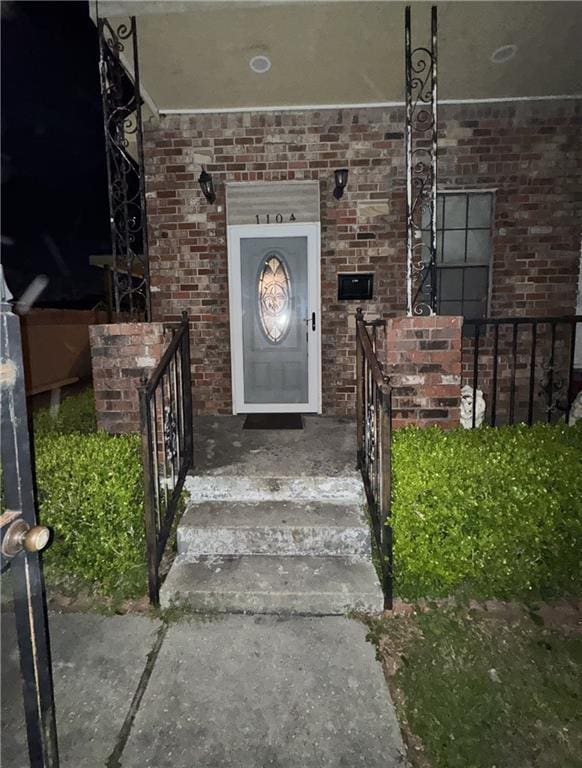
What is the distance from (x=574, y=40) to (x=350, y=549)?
433cm

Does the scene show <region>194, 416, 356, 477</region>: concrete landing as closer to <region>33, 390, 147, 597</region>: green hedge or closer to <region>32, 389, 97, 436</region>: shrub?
<region>33, 390, 147, 597</region>: green hedge

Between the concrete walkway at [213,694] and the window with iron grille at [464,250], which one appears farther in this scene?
the window with iron grille at [464,250]

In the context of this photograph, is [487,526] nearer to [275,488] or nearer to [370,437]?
[370,437]

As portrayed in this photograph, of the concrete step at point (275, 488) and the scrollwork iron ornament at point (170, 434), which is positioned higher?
the scrollwork iron ornament at point (170, 434)

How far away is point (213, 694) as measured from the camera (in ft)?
6.17

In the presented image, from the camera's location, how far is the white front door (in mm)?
4887

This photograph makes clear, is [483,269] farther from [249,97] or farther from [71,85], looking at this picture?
[71,85]

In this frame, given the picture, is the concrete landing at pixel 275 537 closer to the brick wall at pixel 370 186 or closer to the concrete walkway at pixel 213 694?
the concrete walkway at pixel 213 694

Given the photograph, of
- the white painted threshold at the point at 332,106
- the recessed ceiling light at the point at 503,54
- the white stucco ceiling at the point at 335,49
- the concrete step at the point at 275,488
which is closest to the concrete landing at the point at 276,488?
the concrete step at the point at 275,488

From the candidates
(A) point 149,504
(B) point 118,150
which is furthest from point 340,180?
(A) point 149,504

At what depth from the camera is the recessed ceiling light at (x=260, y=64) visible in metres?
3.75

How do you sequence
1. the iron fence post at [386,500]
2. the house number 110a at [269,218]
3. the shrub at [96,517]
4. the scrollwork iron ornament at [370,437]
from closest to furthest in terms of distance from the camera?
1. the iron fence post at [386,500]
2. the shrub at [96,517]
3. the scrollwork iron ornament at [370,437]
4. the house number 110a at [269,218]

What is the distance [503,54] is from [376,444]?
3.64m

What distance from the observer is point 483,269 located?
16.3ft
